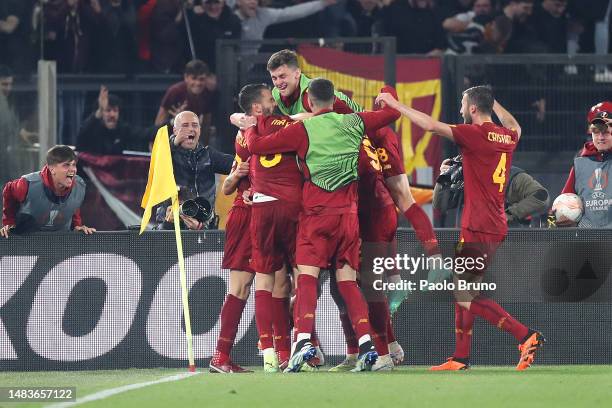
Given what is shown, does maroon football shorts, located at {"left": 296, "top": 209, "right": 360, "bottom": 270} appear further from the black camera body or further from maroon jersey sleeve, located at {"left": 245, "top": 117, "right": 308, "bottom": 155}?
the black camera body

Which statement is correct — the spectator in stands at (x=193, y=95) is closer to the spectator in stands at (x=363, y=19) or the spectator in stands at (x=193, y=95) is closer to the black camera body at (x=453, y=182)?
the spectator in stands at (x=363, y=19)

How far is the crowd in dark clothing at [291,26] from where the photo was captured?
17516 mm

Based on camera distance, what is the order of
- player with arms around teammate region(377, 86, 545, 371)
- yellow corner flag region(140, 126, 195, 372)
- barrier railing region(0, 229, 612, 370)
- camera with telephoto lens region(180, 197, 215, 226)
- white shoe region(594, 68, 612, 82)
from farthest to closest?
white shoe region(594, 68, 612, 82) < camera with telephoto lens region(180, 197, 215, 226) < barrier railing region(0, 229, 612, 370) < yellow corner flag region(140, 126, 195, 372) < player with arms around teammate region(377, 86, 545, 371)

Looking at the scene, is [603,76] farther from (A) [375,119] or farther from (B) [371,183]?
(A) [375,119]

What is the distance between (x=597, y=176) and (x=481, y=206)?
1.58 m

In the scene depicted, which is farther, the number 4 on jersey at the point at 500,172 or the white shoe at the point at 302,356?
the number 4 on jersey at the point at 500,172

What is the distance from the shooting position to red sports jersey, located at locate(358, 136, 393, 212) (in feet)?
37.6

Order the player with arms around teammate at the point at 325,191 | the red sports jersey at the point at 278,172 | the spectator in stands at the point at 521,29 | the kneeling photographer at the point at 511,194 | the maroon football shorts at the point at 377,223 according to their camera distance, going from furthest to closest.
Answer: the spectator in stands at the point at 521,29
the kneeling photographer at the point at 511,194
the maroon football shorts at the point at 377,223
the red sports jersey at the point at 278,172
the player with arms around teammate at the point at 325,191

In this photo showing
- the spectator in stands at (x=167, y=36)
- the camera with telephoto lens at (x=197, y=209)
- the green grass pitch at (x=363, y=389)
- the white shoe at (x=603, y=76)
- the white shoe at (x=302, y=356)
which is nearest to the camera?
the green grass pitch at (x=363, y=389)

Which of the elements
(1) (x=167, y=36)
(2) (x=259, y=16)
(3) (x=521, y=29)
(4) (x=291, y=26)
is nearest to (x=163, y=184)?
(1) (x=167, y=36)

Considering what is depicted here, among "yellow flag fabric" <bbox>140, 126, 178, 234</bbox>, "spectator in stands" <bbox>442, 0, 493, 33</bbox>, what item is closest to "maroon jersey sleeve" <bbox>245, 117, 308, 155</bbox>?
"yellow flag fabric" <bbox>140, 126, 178, 234</bbox>

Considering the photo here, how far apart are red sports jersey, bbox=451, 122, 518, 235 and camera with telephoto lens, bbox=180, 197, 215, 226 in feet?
7.01

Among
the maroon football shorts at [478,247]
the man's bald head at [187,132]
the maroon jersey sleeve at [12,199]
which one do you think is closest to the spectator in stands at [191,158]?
the man's bald head at [187,132]

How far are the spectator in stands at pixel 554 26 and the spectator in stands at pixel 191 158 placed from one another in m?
6.71
